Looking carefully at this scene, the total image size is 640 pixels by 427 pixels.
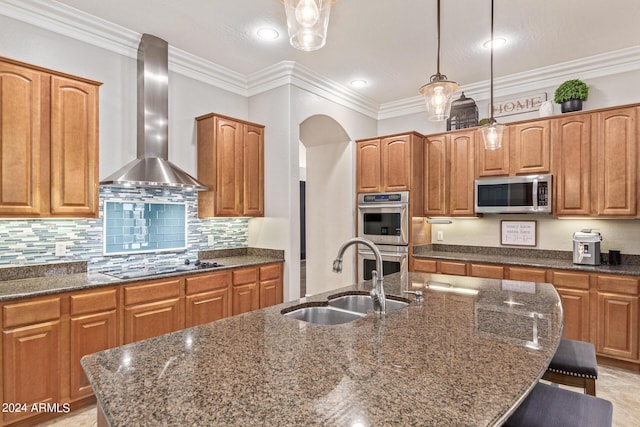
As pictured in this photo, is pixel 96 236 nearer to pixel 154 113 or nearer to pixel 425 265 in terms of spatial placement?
pixel 154 113

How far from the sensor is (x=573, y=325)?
3.29 meters

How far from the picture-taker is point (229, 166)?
3.74 meters

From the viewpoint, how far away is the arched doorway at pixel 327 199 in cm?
492

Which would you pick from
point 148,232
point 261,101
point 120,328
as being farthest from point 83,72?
point 120,328

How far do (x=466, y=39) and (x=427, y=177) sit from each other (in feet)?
5.55

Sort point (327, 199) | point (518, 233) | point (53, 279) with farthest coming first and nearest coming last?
point (327, 199)
point (518, 233)
point (53, 279)

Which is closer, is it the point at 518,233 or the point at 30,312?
the point at 30,312

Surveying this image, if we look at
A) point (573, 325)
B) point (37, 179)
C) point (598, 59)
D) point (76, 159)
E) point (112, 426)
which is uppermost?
point (598, 59)

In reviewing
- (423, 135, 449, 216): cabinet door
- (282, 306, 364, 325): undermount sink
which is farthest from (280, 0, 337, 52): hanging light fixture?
(423, 135, 449, 216): cabinet door

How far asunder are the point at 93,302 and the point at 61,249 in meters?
0.66

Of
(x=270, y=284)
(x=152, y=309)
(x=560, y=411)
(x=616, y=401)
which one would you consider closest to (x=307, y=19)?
(x=560, y=411)

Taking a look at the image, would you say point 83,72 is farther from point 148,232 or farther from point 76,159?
point 148,232

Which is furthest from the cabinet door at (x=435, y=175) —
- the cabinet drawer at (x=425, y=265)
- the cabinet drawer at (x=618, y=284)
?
the cabinet drawer at (x=618, y=284)

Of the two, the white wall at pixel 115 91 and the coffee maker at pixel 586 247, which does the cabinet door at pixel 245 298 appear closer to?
the white wall at pixel 115 91
